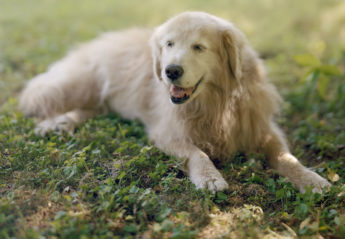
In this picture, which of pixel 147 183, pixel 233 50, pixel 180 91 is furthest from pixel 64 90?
pixel 233 50

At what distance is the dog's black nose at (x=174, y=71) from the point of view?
3207mm

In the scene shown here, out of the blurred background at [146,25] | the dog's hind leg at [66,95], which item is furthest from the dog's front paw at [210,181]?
the blurred background at [146,25]

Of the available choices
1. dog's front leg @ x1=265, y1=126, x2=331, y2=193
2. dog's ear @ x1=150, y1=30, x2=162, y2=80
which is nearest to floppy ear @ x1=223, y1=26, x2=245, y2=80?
dog's ear @ x1=150, y1=30, x2=162, y2=80

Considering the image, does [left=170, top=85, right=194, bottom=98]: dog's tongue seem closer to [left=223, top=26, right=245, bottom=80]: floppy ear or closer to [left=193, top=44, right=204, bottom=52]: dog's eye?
[left=193, top=44, right=204, bottom=52]: dog's eye

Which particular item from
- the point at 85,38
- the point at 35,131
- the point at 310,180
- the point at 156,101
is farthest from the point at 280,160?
the point at 85,38

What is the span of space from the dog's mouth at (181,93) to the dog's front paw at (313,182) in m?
1.26

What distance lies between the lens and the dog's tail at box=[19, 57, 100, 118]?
4.54m

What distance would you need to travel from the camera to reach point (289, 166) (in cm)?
341

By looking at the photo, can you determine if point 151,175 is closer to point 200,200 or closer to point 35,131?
point 200,200

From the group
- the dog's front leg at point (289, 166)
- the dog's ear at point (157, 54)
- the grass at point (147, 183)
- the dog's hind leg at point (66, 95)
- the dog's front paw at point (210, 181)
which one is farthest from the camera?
the dog's hind leg at point (66, 95)

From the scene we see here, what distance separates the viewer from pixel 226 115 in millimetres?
3680

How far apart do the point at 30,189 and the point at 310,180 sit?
2341mm

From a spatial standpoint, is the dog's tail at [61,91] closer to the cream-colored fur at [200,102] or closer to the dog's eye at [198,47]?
the cream-colored fur at [200,102]

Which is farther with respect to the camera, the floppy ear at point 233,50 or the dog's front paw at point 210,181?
the floppy ear at point 233,50
